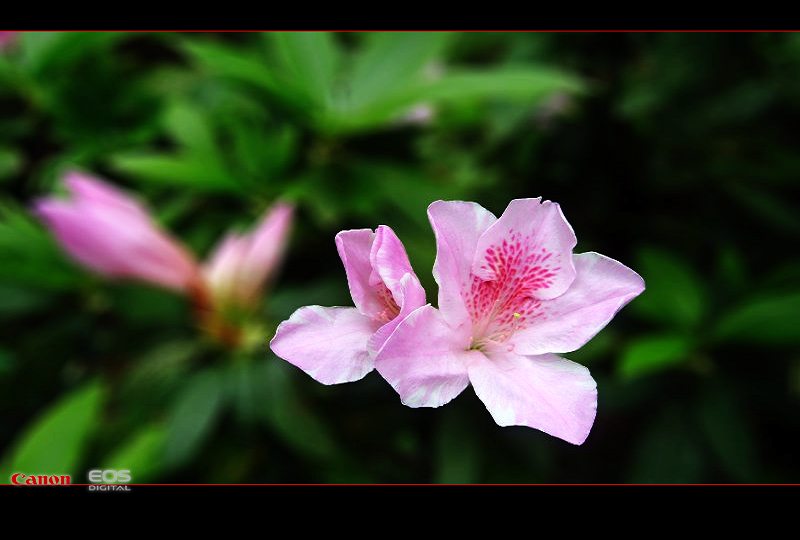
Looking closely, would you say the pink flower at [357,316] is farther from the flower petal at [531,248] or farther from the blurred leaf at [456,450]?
the blurred leaf at [456,450]

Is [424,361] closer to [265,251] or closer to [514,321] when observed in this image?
[514,321]

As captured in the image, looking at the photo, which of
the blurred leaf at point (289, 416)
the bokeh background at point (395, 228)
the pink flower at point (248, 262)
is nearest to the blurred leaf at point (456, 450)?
the bokeh background at point (395, 228)

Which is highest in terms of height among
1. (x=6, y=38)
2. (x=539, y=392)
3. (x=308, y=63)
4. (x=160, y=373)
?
(x=6, y=38)

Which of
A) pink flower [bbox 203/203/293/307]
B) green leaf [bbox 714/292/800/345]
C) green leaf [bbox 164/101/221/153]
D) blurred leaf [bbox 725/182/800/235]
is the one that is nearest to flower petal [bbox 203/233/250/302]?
pink flower [bbox 203/203/293/307]

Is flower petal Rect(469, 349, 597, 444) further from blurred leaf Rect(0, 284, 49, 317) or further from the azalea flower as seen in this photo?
blurred leaf Rect(0, 284, 49, 317)

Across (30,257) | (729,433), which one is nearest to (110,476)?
(30,257)

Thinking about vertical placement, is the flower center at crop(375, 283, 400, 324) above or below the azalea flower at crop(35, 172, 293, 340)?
below

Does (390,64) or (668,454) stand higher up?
(390,64)
